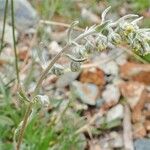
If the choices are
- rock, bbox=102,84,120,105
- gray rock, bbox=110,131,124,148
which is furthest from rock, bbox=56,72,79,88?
gray rock, bbox=110,131,124,148

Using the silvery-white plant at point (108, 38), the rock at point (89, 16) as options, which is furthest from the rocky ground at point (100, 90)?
the silvery-white plant at point (108, 38)

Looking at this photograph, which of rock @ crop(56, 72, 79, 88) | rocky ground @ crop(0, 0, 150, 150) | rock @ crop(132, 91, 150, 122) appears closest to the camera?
rocky ground @ crop(0, 0, 150, 150)

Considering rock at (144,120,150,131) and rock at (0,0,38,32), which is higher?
rock at (0,0,38,32)

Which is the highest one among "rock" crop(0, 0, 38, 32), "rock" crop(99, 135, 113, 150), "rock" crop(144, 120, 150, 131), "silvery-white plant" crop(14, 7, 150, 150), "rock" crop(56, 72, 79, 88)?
"silvery-white plant" crop(14, 7, 150, 150)

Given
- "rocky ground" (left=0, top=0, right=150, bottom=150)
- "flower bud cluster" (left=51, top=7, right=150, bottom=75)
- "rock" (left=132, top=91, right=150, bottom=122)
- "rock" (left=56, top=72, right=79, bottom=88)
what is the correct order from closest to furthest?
"flower bud cluster" (left=51, top=7, right=150, bottom=75), "rocky ground" (left=0, top=0, right=150, bottom=150), "rock" (left=132, top=91, right=150, bottom=122), "rock" (left=56, top=72, right=79, bottom=88)

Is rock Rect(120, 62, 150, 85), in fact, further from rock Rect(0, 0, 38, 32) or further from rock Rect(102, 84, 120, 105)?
rock Rect(0, 0, 38, 32)

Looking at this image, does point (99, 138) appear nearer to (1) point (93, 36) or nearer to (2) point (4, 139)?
(2) point (4, 139)

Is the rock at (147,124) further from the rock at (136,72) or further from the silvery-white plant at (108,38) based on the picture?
the silvery-white plant at (108,38)

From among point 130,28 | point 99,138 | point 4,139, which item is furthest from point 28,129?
point 130,28

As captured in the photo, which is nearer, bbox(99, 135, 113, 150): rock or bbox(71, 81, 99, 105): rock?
bbox(99, 135, 113, 150): rock
